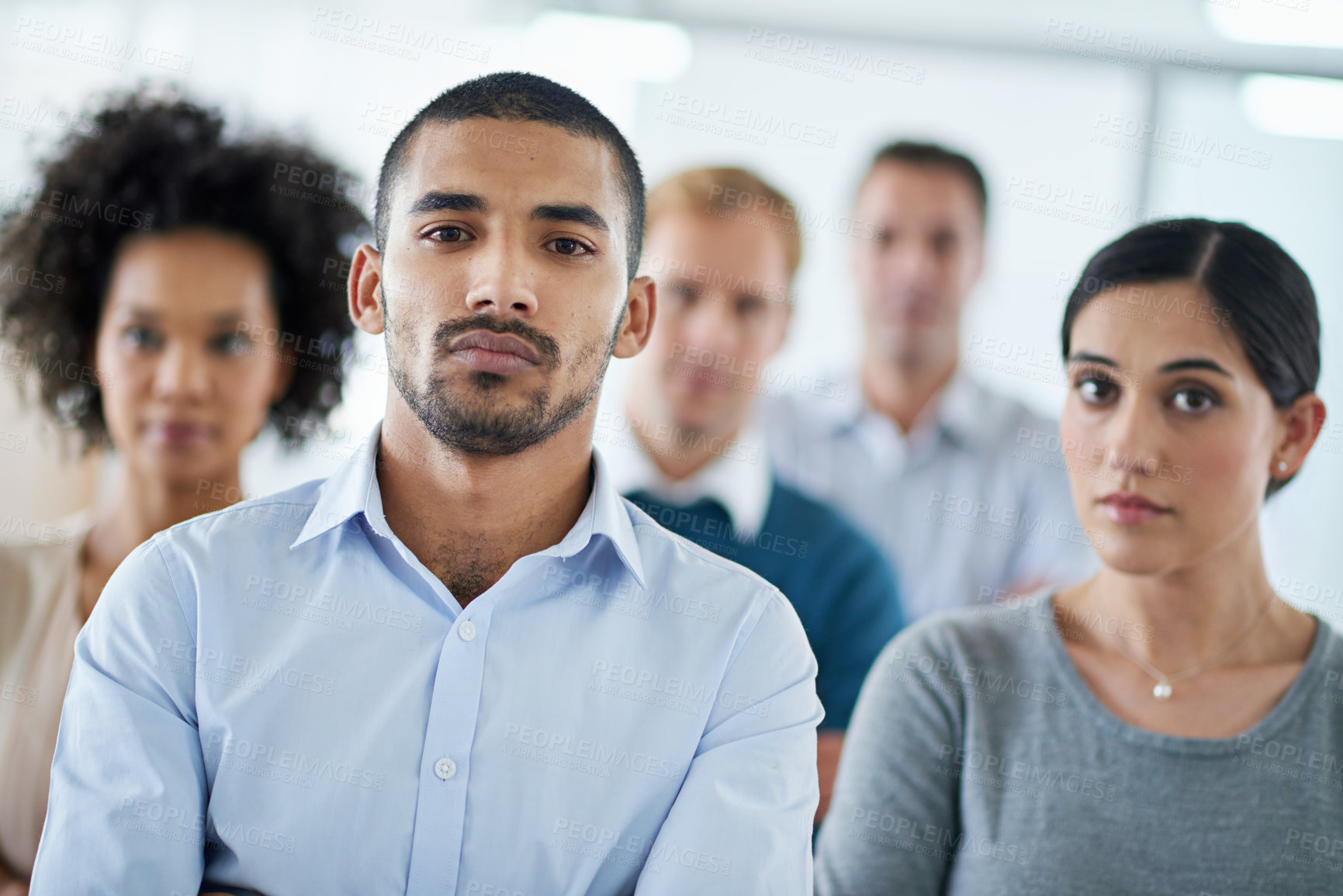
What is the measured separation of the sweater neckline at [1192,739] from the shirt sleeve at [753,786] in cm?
64

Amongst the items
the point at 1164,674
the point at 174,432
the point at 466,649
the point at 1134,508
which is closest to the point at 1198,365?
the point at 1134,508

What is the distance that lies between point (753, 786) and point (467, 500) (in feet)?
1.94

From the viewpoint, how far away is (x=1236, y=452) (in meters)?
1.95

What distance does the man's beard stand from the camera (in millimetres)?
1482

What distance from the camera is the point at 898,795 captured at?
1.87 meters

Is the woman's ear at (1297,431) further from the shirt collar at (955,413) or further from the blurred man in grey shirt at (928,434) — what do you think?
the shirt collar at (955,413)

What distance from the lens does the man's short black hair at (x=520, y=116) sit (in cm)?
158

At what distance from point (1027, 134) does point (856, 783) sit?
2476 mm

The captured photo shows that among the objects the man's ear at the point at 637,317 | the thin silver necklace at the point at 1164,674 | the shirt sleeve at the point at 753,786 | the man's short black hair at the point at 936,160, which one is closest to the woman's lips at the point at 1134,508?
the thin silver necklace at the point at 1164,674

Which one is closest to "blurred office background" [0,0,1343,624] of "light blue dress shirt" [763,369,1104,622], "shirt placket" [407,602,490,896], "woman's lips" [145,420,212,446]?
"light blue dress shirt" [763,369,1104,622]

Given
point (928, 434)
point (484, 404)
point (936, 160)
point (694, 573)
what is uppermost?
point (936, 160)

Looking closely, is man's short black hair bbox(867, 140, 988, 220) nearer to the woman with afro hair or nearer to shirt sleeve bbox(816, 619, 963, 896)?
the woman with afro hair

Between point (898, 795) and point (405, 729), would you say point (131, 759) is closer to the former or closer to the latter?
point (405, 729)

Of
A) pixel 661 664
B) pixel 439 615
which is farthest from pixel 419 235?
pixel 661 664
